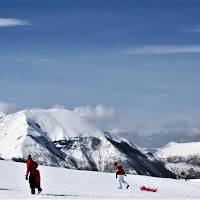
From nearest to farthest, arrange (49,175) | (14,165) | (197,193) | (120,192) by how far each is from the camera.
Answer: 1. (120,192)
2. (197,193)
3. (49,175)
4. (14,165)

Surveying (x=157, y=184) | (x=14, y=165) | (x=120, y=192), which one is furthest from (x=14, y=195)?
(x=14, y=165)

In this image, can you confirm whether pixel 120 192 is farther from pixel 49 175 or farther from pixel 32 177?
pixel 49 175

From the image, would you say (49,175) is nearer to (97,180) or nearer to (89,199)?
(97,180)

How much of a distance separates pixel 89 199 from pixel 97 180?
18.4 m

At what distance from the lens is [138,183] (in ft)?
148

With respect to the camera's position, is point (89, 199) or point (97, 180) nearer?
point (89, 199)

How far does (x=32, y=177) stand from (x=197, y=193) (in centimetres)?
1985

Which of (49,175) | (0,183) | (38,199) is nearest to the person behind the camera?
(38,199)

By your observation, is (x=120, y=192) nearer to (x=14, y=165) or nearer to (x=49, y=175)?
(x=49, y=175)

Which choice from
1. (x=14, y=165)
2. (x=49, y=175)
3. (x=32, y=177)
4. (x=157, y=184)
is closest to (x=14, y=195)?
(x=32, y=177)

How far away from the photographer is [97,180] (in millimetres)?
44469

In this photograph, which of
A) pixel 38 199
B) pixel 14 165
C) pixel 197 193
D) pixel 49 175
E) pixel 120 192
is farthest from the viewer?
pixel 14 165

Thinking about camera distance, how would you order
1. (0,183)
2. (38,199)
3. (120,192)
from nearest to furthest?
(38,199), (120,192), (0,183)

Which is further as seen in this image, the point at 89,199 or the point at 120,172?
the point at 120,172
